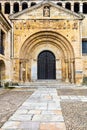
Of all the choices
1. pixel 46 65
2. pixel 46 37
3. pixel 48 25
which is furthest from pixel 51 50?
pixel 48 25

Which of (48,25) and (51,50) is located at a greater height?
(48,25)

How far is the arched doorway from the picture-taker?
29312 mm

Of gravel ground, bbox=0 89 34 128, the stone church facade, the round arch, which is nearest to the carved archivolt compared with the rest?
the stone church facade

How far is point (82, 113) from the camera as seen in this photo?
8.88 m

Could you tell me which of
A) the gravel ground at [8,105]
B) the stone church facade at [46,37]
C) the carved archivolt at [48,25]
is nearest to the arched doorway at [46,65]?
the stone church facade at [46,37]

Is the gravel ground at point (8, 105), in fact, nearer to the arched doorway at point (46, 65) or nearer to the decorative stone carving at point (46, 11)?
the decorative stone carving at point (46, 11)

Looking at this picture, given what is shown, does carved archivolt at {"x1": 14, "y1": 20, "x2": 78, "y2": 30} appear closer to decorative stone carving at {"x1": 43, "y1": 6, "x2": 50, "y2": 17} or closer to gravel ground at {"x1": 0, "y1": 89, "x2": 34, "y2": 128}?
decorative stone carving at {"x1": 43, "y1": 6, "x2": 50, "y2": 17}

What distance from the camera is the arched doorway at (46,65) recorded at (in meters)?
29.3

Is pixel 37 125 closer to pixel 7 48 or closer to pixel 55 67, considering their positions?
pixel 7 48

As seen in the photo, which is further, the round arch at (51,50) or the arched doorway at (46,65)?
the arched doorway at (46,65)

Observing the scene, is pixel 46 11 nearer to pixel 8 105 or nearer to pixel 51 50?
pixel 51 50

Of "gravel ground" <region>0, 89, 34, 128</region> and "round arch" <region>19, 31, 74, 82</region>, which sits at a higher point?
"round arch" <region>19, 31, 74, 82</region>

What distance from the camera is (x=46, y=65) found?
29.5 metres

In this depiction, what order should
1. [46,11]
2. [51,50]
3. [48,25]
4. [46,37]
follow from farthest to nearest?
1. [51,50]
2. [46,37]
3. [46,11]
4. [48,25]
